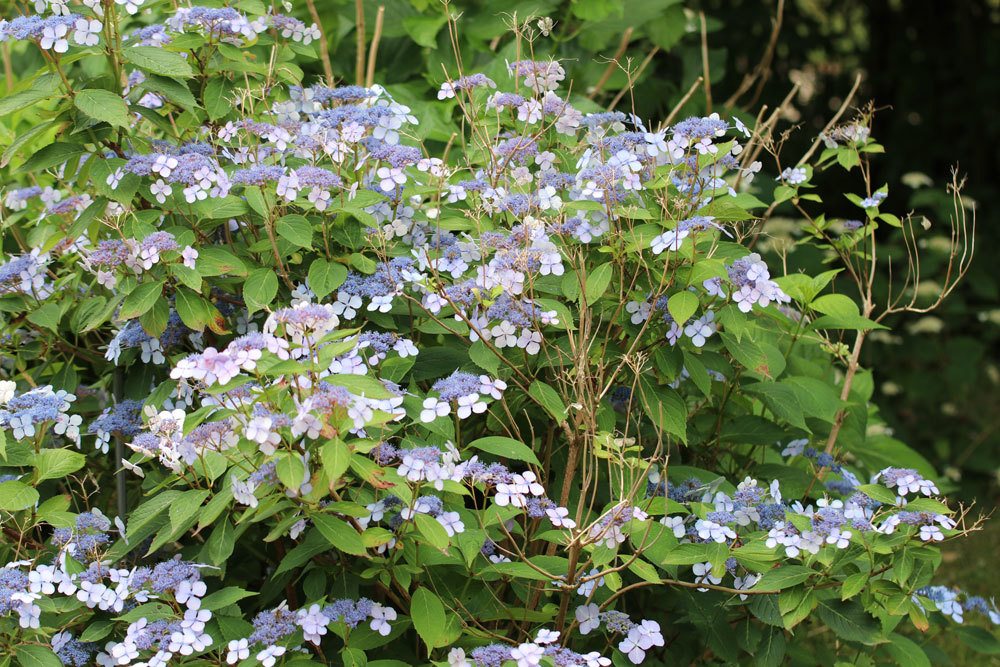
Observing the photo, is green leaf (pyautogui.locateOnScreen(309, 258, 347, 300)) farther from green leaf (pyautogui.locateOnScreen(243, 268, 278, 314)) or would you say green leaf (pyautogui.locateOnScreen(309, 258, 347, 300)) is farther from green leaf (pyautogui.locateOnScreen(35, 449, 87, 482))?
green leaf (pyautogui.locateOnScreen(35, 449, 87, 482))

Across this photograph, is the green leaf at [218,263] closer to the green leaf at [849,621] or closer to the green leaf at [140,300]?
the green leaf at [140,300]

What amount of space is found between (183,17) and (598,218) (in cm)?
85

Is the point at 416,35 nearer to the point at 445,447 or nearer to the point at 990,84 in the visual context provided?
the point at 445,447

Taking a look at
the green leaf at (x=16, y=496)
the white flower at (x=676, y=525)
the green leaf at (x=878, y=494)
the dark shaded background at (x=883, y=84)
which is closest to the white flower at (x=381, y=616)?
the white flower at (x=676, y=525)

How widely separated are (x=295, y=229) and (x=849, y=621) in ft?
3.81

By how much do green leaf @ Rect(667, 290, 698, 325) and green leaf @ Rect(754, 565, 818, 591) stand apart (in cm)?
44

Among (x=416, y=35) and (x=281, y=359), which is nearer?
(x=281, y=359)

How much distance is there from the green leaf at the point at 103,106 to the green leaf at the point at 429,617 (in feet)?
3.13

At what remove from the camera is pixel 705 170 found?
2117 millimetres

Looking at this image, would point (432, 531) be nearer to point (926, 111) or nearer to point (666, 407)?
point (666, 407)

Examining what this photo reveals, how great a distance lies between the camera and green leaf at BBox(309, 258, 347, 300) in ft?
6.48

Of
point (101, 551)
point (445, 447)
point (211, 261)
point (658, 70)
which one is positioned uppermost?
point (211, 261)

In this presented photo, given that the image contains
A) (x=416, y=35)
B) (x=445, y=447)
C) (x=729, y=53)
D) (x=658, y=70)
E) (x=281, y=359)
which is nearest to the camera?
(x=281, y=359)

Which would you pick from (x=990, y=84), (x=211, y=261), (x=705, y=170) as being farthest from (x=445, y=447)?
(x=990, y=84)
